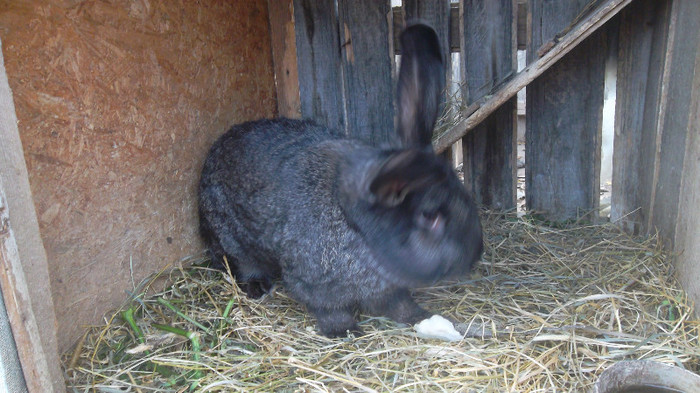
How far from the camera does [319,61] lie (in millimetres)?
4371

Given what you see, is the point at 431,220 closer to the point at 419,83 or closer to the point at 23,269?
the point at 419,83

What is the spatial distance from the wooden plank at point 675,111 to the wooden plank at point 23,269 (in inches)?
117

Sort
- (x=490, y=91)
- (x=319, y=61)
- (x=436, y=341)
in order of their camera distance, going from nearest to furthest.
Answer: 1. (x=436, y=341)
2. (x=490, y=91)
3. (x=319, y=61)

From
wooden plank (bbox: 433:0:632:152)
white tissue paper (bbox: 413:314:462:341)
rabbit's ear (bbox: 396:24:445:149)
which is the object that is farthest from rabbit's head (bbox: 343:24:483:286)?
wooden plank (bbox: 433:0:632:152)

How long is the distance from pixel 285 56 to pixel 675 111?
2639 mm

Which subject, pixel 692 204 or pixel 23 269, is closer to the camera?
pixel 23 269

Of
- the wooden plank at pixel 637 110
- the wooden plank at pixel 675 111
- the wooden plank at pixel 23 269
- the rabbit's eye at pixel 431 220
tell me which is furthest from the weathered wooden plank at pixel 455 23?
the wooden plank at pixel 23 269

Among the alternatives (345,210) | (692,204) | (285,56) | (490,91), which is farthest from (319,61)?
(692,204)

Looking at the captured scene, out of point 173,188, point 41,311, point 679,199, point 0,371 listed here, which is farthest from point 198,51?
point 679,199

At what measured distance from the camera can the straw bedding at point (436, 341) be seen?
2658mm

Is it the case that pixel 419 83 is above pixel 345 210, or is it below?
above

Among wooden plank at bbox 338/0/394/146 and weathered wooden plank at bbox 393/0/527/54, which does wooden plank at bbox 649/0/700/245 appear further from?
wooden plank at bbox 338/0/394/146

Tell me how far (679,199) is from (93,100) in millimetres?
3062

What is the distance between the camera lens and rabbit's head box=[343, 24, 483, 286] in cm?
255
